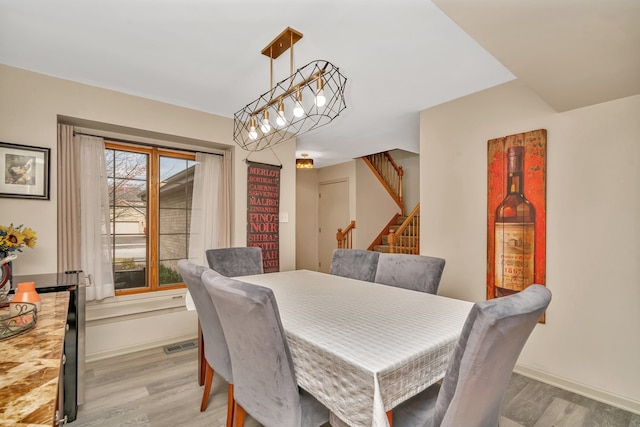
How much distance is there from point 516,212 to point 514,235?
0.19 metres

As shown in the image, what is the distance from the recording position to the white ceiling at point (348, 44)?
4.43 ft

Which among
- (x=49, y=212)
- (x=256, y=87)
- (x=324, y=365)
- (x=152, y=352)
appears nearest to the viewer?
(x=324, y=365)

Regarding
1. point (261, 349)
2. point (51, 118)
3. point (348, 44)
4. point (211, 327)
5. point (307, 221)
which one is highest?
point (348, 44)

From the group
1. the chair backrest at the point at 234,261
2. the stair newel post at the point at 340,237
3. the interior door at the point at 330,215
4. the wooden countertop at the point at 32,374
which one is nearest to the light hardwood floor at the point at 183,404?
the chair backrest at the point at 234,261

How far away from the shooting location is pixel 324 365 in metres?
1.15

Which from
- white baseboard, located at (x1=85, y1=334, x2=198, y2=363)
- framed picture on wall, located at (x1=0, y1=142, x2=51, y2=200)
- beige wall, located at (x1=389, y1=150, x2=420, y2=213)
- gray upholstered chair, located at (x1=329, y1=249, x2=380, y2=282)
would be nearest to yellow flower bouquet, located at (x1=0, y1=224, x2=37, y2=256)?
framed picture on wall, located at (x1=0, y1=142, x2=51, y2=200)

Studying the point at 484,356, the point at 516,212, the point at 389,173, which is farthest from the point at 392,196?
A: the point at 484,356

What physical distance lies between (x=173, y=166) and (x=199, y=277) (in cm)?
226

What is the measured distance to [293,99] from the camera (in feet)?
8.39

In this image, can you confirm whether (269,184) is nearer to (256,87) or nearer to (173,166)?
(173,166)

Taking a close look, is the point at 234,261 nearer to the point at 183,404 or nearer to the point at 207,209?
the point at 207,209

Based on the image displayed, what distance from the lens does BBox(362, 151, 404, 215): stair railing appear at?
5.98 meters

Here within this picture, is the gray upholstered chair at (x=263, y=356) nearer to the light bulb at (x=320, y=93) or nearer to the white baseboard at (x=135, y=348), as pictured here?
the light bulb at (x=320, y=93)

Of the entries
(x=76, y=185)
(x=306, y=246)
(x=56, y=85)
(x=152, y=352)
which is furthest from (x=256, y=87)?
(x=306, y=246)
